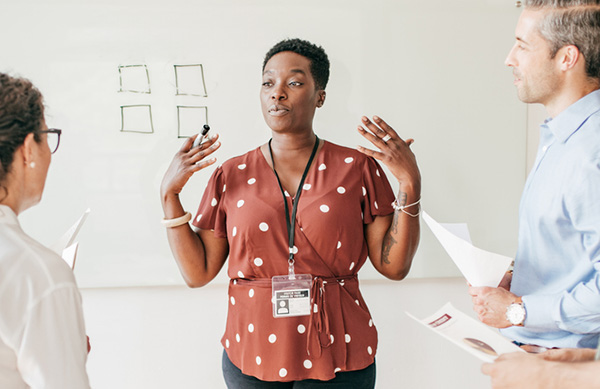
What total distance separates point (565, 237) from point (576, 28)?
512mm

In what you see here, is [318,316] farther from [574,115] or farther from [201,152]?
[574,115]

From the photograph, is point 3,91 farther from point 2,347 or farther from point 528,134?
point 528,134

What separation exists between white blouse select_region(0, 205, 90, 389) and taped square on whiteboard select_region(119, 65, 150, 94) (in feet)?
5.25

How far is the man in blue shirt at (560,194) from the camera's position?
119 cm

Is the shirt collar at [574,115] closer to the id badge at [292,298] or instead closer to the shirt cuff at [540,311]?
the shirt cuff at [540,311]

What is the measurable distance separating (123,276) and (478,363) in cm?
186

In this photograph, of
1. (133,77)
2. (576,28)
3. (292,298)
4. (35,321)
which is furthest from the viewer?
(133,77)

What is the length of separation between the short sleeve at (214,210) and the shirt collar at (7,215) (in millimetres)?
776

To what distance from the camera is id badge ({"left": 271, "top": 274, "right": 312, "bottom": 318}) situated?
157 centimetres

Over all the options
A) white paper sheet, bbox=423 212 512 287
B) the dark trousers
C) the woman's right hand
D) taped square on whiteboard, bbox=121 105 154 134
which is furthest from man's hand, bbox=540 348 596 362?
taped square on whiteboard, bbox=121 105 154 134

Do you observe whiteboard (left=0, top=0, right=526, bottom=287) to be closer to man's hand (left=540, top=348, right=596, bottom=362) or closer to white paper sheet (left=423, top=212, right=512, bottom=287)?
white paper sheet (left=423, top=212, right=512, bottom=287)

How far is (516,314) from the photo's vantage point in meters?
1.27

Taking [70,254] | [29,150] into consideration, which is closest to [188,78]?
[70,254]

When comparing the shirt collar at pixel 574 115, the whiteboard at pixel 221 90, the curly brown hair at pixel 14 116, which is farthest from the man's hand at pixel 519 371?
the whiteboard at pixel 221 90
